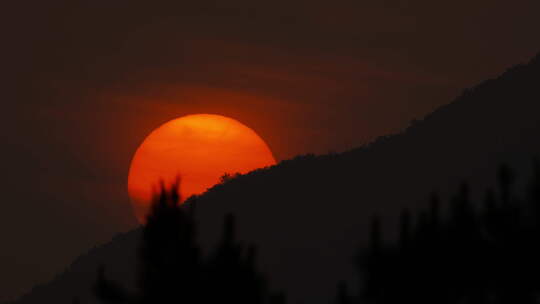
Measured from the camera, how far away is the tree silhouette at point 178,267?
28.8 meters

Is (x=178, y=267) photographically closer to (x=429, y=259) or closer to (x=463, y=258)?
(x=429, y=259)

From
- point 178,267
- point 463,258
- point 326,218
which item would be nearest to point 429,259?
point 463,258

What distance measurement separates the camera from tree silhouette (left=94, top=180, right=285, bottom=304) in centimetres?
2877

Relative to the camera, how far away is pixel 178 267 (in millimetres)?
29141

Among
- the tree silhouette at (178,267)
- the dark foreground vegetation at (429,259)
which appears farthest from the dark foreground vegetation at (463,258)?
the tree silhouette at (178,267)

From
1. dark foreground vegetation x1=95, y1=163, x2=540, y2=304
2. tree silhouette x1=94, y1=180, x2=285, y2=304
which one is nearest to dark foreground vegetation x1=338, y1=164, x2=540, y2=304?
dark foreground vegetation x1=95, y1=163, x2=540, y2=304

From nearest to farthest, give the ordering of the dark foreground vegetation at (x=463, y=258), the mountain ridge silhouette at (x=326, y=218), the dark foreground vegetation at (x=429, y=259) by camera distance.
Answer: the dark foreground vegetation at (x=429, y=259)
the dark foreground vegetation at (x=463, y=258)
the mountain ridge silhouette at (x=326, y=218)

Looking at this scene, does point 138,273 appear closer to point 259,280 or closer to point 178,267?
point 178,267

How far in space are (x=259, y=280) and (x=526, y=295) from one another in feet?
17.1

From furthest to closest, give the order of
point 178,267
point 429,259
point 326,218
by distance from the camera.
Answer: point 326,218
point 429,259
point 178,267

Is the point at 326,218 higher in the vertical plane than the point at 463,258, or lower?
higher

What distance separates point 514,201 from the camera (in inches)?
1277

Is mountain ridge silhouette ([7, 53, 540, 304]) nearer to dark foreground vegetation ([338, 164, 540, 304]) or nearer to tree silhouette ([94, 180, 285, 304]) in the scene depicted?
dark foreground vegetation ([338, 164, 540, 304])

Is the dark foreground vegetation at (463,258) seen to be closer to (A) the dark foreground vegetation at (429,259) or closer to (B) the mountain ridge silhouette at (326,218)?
(A) the dark foreground vegetation at (429,259)
